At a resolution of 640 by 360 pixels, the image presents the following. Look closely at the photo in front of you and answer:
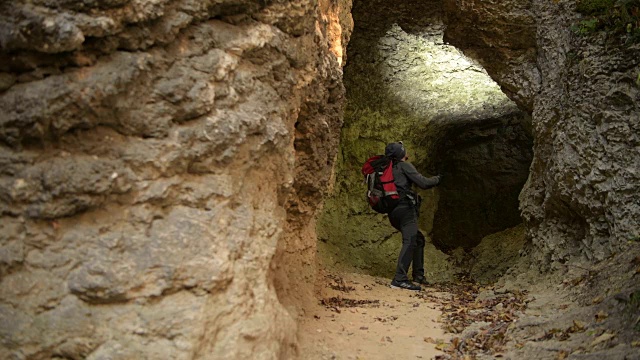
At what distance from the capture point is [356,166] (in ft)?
33.7

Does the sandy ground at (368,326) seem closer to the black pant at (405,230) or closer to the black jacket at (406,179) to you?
the black pant at (405,230)

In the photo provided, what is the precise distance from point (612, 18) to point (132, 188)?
17.8ft

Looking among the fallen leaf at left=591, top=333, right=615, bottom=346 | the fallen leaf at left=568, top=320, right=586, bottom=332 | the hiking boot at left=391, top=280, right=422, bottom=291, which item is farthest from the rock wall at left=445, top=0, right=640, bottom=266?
the fallen leaf at left=591, top=333, right=615, bottom=346

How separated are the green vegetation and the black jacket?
2.37 meters

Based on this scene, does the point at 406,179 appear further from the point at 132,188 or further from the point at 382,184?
the point at 132,188

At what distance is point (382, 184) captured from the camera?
673 cm

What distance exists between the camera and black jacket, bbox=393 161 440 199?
6.63 metres

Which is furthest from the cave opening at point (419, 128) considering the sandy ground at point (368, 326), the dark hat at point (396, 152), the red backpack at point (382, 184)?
the sandy ground at point (368, 326)

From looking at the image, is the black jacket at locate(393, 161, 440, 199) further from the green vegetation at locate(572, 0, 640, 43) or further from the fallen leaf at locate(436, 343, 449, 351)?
the fallen leaf at locate(436, 343, 449, 351)

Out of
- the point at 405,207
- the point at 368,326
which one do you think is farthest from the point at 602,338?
the point at 405,207

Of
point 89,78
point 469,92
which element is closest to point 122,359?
point 89,78

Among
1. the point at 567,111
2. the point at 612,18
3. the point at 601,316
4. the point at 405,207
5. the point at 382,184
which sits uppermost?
the point at 612,18

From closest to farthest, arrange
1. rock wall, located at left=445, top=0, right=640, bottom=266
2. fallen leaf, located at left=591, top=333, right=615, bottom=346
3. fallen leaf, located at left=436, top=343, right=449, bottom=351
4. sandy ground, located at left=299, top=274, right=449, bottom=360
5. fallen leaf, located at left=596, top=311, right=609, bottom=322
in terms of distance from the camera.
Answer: fallen leaf, located at left=591, top=333, right=615, bottom=346
fallen leaf, located at left=596, top=311, right=609, bottom=322
sandy ground, located at left=299, top=274, right=449, bottom=360
fallen leaf, located at left=436, top=343, right=449, bottom=351
rock wall, located at left=445, top=0, right=640, bottom=266

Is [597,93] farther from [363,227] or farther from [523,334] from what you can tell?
[363,227]
